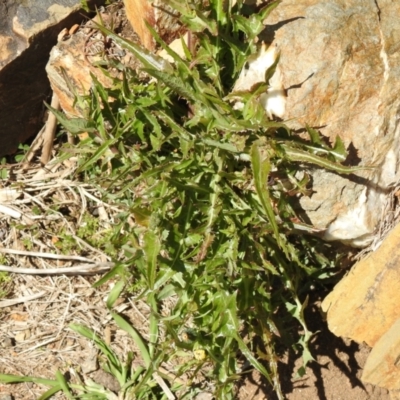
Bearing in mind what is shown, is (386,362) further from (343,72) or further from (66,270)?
(66,270)

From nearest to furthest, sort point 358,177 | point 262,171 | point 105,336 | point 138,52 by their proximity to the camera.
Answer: point 262,171
point 138,52
point 358,177
point 105,336

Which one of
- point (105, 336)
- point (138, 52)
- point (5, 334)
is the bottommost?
point (105, 336)

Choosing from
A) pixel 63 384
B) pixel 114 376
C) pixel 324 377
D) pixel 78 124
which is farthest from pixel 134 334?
pixel 78 124

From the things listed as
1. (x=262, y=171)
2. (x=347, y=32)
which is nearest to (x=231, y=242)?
(x=262, y=171)

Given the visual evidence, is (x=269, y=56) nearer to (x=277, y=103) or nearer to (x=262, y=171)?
(x=277, y=103)

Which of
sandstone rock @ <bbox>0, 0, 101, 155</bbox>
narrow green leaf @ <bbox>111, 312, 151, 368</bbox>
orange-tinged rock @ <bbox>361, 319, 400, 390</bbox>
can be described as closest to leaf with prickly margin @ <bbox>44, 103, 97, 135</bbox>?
sandstone rock @ <bbox>0, 0, 101, 155</bbox>

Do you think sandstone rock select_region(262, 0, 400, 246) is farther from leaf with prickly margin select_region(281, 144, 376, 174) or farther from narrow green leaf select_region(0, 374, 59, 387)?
narrow green leaf select_region(0, 374, 59, 387)
